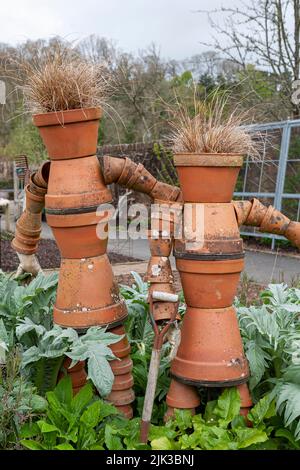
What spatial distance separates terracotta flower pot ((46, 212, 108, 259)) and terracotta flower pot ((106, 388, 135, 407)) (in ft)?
1.84

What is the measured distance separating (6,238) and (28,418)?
26.3 feet

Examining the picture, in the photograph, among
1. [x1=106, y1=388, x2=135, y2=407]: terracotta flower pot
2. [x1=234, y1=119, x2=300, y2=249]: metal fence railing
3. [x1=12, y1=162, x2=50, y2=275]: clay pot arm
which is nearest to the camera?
[x1=106, y1=388, x2=135, y2=407]: terracotta flower pot

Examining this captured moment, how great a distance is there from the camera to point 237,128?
2.14m

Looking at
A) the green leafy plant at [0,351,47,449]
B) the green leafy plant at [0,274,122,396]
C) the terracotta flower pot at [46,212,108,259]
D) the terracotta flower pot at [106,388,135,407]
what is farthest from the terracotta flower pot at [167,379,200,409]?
the terracotta flower pot at [46,212,108,259]

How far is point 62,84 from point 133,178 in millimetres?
455

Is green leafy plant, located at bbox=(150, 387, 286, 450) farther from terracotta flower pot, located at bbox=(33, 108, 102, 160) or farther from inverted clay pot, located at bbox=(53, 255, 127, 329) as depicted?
terracotta flower pot, located at bbox=(33, 108, 102, 160)

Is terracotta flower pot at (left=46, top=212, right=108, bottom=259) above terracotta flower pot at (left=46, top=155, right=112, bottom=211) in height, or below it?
below

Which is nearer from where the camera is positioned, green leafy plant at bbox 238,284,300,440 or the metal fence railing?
green leafy plant at bbox 238,284,300,440

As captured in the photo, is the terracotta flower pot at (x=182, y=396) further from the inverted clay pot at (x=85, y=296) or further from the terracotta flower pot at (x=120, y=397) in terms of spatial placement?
the inverted clay pot at (x=85, y=296)

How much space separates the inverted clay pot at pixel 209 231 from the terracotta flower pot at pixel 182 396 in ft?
1.69

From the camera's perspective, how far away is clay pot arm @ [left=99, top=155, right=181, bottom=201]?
7.23ft

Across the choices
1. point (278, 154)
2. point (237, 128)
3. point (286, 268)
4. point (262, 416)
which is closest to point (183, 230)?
point (237, 128)

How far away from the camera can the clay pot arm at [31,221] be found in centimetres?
243

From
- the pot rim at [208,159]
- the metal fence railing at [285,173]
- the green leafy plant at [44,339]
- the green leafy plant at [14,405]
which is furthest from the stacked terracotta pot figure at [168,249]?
the metal fence railing at [285,173]
